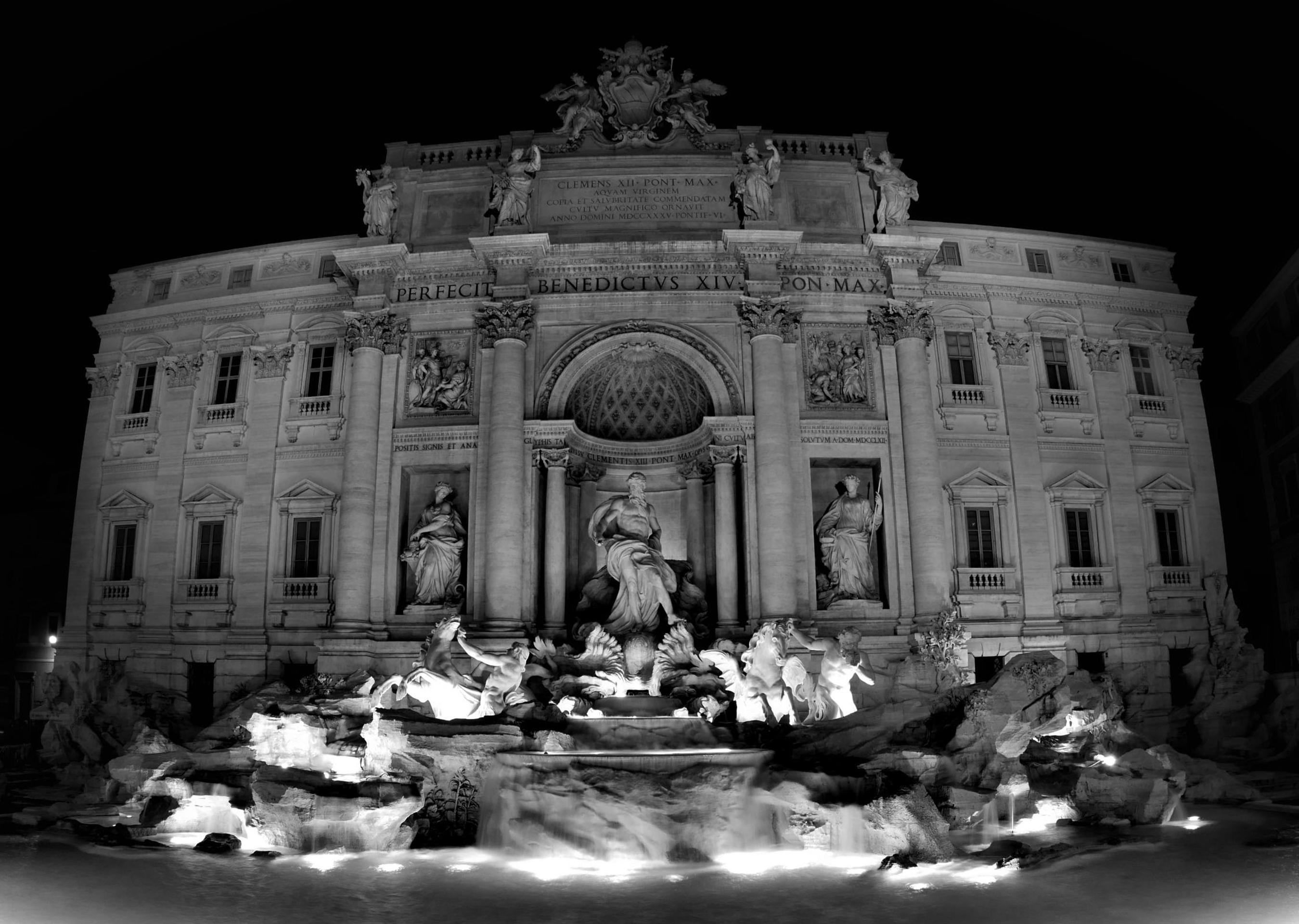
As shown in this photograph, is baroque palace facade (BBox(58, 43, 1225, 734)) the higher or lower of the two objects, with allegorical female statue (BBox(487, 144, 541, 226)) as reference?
lower

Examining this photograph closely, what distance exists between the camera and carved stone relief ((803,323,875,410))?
2414 cm

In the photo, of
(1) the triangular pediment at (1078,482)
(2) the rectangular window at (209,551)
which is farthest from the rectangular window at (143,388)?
(1) the triangular pediment at (1078,482)

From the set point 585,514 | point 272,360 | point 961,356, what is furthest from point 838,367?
point 272,360

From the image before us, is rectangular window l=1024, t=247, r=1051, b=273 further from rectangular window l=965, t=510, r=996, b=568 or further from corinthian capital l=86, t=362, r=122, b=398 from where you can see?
corinthian capital l=86, t=362, r=122, b=398

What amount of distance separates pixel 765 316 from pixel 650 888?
14.7 metres

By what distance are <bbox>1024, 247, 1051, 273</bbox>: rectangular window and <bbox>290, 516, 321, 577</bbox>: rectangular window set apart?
803 inches

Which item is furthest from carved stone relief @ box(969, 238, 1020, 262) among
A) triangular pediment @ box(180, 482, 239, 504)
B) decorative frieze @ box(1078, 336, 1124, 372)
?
triangular pediment @ box(180, 482, 239, 504)

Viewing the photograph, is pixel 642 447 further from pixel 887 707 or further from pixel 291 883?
pixel 291 883

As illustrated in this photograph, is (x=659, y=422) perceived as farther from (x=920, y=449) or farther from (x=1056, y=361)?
(x=1056, y=361)

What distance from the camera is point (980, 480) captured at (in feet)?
81.5

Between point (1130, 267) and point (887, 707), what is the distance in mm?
16957

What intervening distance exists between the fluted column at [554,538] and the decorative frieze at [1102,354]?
1434 cm

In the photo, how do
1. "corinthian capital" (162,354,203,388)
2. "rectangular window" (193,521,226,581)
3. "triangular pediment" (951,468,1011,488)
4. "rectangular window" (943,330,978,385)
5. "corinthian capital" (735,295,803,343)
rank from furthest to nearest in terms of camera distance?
"corinthian capital" (162,354,203,388), "rectangular window" (193,521,226,581), "rectangular window" (943,330,978,385), "triangular pediment" (951,468,1011,488), "corinthian capital" (735,295,803,343)

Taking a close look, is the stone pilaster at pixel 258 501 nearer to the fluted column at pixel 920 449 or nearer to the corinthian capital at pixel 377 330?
the corinthian capital at pixel 377 330
